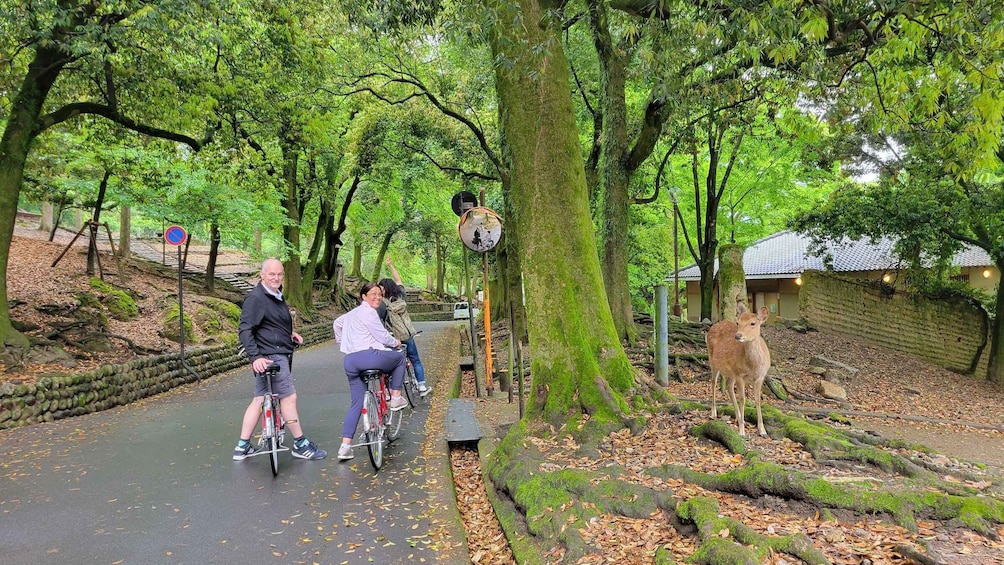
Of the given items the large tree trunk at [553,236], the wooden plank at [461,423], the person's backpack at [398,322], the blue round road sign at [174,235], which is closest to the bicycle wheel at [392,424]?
the wooden plank at [461,423]

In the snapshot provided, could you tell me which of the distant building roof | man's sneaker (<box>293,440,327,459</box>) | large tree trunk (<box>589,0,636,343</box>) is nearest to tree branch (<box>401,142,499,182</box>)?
large tree trunk (<box>589,0,636,343</box>)

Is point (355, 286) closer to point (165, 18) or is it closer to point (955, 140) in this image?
point (165, 18)

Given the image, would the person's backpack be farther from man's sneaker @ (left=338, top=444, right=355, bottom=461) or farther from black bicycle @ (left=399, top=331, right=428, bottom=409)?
man's sneaker @ (left=338, top=444, right=355, bottom=461)

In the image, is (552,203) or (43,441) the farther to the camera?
(43,441)

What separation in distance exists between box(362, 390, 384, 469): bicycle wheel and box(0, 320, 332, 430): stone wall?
5355 mm

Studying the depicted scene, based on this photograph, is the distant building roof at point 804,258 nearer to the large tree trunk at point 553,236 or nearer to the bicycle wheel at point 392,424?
the large tree trunk at point 553,236

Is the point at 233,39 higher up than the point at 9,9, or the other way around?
the point at 233,39

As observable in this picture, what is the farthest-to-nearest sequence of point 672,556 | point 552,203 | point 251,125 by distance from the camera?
point 251,125 → point 552,203 → point 672,556

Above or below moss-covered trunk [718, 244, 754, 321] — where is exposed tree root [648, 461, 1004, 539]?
below

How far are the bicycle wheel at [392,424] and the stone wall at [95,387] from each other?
16.5ft

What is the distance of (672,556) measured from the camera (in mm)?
2961

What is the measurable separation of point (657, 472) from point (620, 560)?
104 cm

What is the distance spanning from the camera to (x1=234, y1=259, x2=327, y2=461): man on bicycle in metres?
5.24

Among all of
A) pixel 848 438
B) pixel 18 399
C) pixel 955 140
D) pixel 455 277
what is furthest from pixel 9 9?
pixel 455 277
